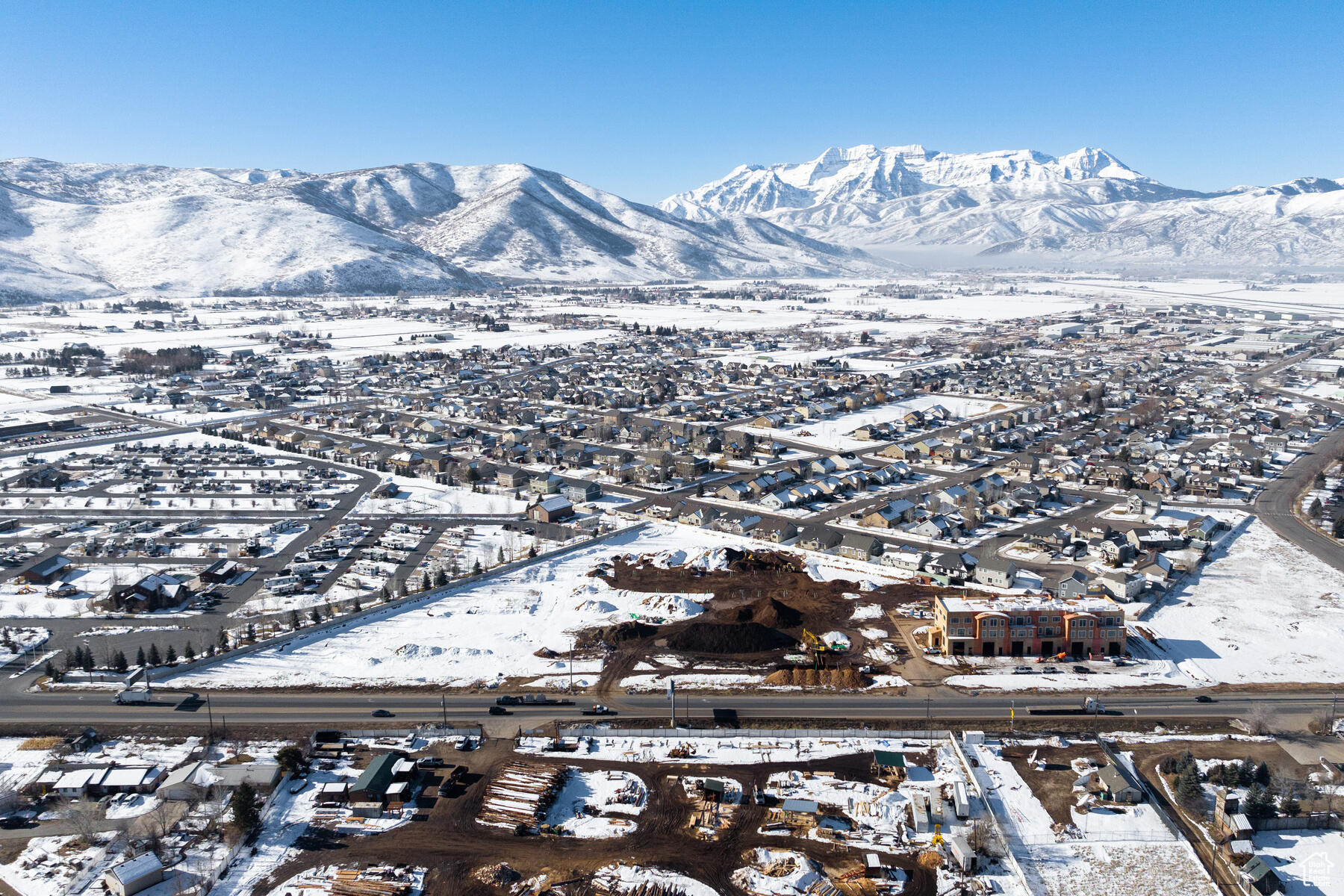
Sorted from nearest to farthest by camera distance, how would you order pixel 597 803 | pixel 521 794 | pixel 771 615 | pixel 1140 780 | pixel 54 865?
1. pixel 54 865
2. pixel 597 803
3. pixel 521 794
4. pixel 1140 780
5. pixel 771 615

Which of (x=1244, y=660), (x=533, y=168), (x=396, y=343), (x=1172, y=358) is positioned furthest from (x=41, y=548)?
(x=533, y=168)

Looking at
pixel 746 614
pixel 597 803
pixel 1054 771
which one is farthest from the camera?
pixel 746 614

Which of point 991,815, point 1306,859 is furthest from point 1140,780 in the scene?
point 991,815

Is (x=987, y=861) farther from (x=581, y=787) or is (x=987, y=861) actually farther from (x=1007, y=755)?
(x=581, y=787)

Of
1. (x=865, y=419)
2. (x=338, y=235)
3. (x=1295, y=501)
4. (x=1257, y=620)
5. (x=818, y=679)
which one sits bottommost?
(x=818, y=679)

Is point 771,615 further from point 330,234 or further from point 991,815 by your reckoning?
point 330,234

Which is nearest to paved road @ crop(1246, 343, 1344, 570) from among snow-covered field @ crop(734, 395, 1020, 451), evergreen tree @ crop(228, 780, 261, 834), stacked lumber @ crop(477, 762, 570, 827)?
snow-covered field @ crop(734, 395, 1020, 451)

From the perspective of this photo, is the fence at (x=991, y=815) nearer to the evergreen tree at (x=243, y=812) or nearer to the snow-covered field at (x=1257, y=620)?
the snow-covered field at (x=1257, y=620)

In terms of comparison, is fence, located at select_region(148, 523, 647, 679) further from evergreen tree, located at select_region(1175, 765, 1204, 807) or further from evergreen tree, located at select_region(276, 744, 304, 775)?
evergreen tree, located at select_region(1175, 765, 1204, 807)

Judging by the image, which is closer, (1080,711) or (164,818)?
(164,818)
